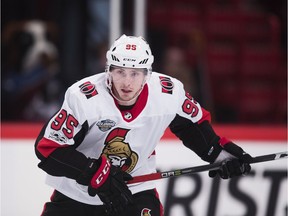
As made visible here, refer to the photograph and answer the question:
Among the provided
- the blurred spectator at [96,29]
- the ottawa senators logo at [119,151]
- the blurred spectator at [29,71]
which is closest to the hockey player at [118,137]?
the ottawa senators logo at [119,151]

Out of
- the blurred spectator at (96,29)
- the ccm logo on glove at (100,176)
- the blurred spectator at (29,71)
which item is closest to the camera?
the ccm logo on glove at (100,176)

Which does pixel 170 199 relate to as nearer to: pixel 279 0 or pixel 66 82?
pixel 66 82

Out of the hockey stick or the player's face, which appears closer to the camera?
the player's face

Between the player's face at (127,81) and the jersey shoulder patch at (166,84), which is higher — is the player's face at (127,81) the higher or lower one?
the higher one

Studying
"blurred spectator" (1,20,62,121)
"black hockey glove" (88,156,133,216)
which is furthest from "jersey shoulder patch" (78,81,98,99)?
"blurred spectator" (1,20,62,121)

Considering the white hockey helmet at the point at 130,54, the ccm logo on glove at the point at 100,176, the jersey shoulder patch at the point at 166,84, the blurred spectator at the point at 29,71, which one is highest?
the white hockey helmet at the point at 130,54

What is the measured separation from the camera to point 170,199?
5.25 metres

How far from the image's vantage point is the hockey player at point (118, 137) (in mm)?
3738

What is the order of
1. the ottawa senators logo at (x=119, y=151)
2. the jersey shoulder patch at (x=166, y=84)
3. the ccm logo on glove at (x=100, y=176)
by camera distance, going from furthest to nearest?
the jersey shoulder patch at (x=166, y=84) < the ottawa senators logo at (x=119, y=151) < the ccm logo on glove at (x=100, y=176)

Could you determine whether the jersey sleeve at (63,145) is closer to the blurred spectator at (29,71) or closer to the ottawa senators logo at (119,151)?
the ottawa senators logo at (119,151)

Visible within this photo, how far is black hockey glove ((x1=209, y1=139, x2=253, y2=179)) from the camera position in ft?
13.2

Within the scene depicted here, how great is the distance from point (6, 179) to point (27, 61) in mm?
1586

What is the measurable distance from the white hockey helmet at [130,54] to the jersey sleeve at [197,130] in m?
0.29

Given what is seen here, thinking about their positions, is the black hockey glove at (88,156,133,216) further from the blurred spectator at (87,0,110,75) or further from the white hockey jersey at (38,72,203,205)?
the blurred spectator at (87,0,110,75)
